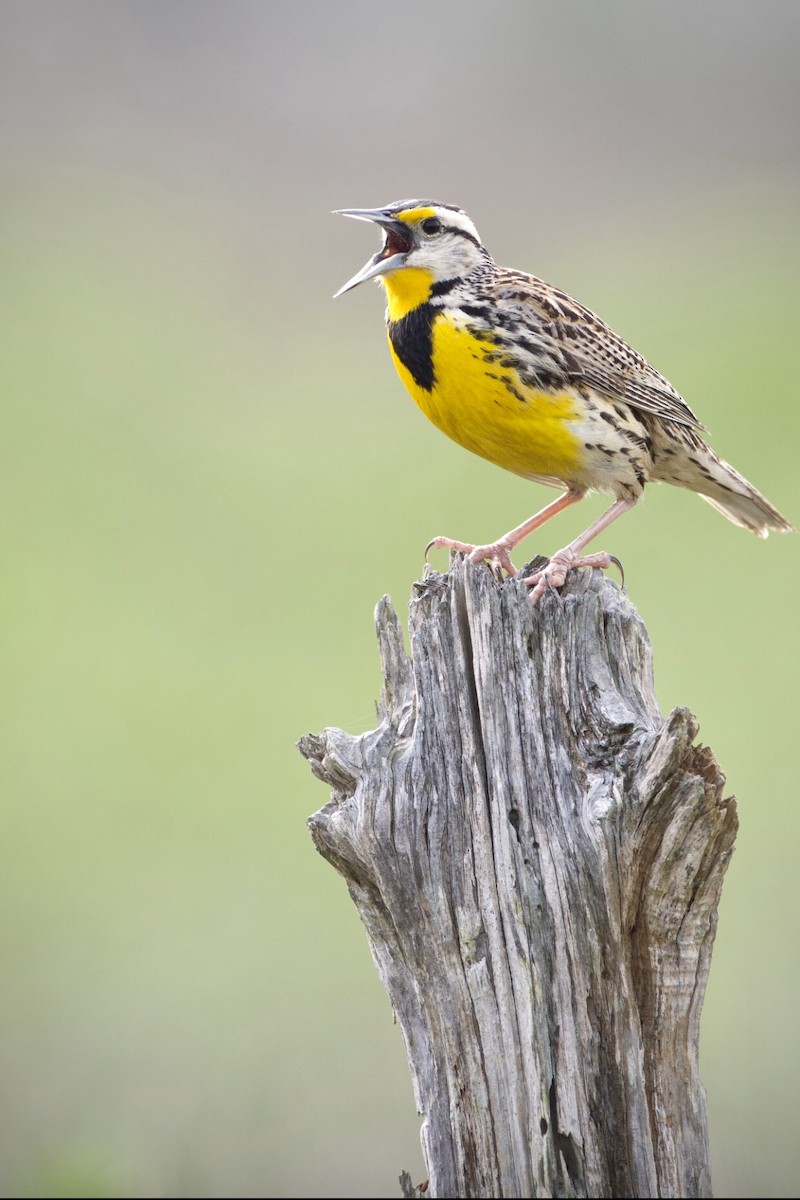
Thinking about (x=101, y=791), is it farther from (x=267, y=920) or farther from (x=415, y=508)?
(x=415, y=508)

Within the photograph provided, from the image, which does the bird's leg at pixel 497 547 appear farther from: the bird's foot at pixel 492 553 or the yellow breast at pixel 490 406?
the yellow breast at pixel 490 406

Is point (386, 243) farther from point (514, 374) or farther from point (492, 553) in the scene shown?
point (492, 553)

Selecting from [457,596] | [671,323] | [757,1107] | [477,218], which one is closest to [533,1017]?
[457,596]

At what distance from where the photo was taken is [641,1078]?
2.72m

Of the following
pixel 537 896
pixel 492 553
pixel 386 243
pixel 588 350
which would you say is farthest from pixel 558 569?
pixel 386 243

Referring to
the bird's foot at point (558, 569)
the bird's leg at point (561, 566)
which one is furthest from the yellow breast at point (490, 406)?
the bird's foot at point (558, 569)

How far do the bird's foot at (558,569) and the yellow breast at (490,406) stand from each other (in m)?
0.47

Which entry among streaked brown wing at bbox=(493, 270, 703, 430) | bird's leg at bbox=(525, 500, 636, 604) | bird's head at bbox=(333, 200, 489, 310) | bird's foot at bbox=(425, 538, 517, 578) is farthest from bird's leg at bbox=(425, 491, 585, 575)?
bird's head at bbox=(333, 200, 489, 310)

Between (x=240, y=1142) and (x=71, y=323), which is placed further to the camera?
(x=71, y=323)

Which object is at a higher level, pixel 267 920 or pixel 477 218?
pixel 477 218

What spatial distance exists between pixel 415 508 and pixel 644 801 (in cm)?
647

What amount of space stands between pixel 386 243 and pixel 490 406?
2.29 ft

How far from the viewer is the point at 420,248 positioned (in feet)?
13.7

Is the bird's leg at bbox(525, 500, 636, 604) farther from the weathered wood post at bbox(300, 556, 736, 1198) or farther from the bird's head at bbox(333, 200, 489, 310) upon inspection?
the bird's head at bbox(333, 200, 489, 310)
